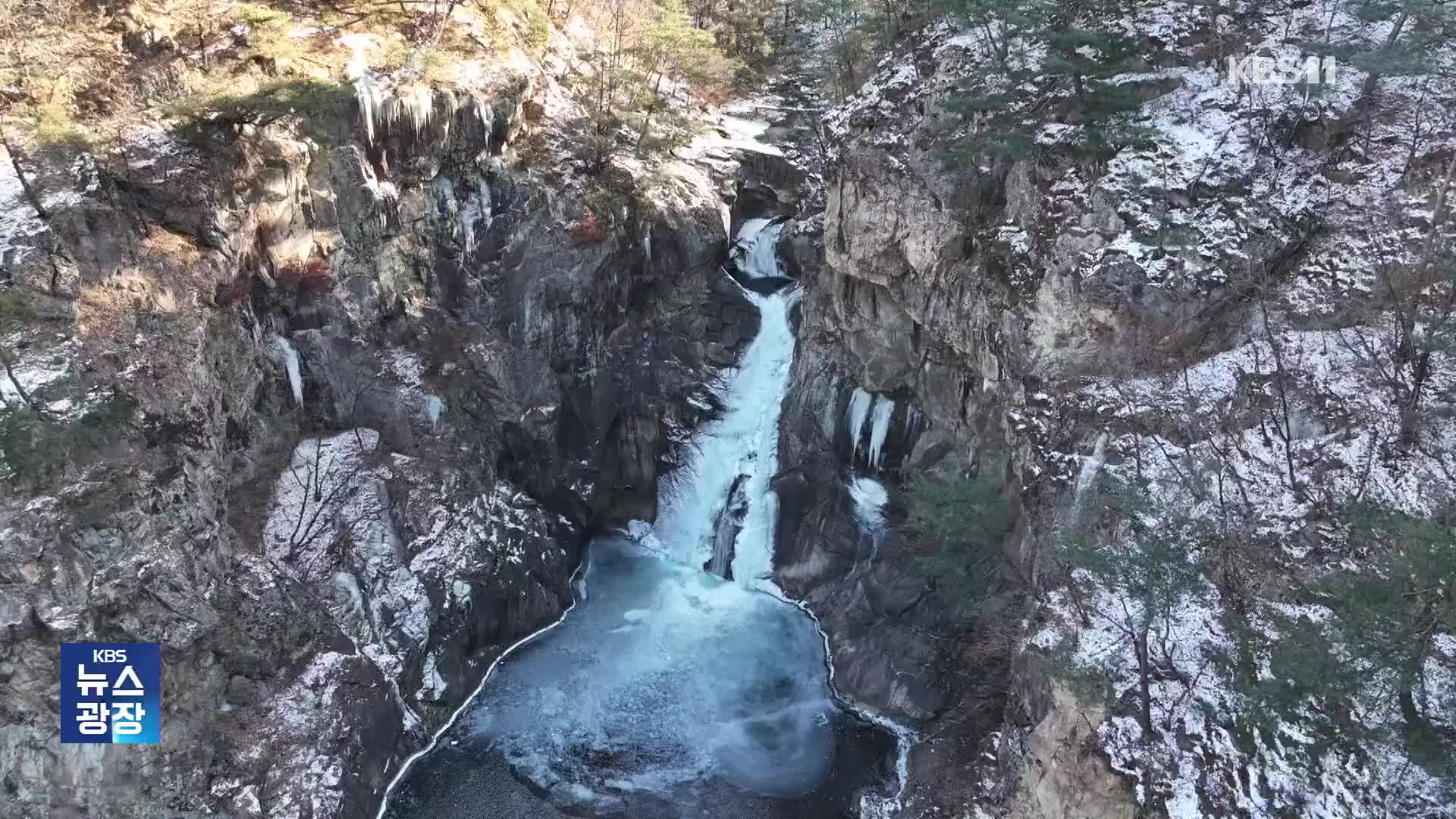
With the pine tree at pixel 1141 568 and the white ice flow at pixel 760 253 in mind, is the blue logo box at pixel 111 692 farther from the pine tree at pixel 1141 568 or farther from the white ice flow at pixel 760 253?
the white ice flow at pixel 760 253

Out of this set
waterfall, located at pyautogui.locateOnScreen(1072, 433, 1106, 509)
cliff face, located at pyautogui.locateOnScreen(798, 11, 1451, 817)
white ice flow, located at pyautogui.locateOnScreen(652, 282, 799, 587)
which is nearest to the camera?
cliff face, located at pyautogui.locateOnScreen(798, 11, 1451, 817)

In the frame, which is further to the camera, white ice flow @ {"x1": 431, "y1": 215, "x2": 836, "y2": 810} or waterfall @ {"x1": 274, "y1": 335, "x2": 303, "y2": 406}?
waterfall @ {"x1": 274, "y1": 335, "x2": 303, "y2": 406}

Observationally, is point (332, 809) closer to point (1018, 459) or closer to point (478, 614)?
point (478, 614)

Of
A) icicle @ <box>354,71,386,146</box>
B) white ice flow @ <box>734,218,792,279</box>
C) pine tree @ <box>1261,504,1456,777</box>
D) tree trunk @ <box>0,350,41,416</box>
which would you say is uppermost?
icicle @ <box>354,71,386,146</box>

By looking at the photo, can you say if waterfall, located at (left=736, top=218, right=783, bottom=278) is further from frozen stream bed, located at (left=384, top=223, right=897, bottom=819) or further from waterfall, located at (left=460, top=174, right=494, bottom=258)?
waterfall, located at (left=460, top=174, right=494, bottom=258)

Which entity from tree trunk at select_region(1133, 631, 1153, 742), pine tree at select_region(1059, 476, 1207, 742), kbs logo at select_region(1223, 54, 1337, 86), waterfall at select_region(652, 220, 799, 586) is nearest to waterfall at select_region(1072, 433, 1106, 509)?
pine tree at select_region(1059, 476, 1207, 742)

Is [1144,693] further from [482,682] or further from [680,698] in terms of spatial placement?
[482,682]

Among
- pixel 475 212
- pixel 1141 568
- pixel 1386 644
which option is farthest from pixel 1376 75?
pixel 475 212

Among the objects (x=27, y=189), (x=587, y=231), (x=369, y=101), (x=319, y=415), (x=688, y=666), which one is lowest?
(x=688, y=666)

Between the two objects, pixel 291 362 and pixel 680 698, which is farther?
pixel 680 698
